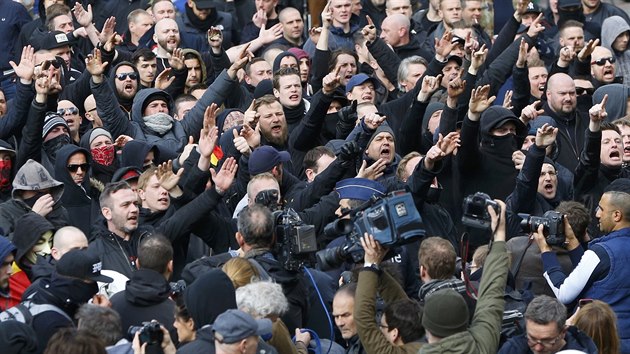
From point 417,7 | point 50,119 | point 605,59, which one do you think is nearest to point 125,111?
point 50,119

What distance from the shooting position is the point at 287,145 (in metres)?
12.5

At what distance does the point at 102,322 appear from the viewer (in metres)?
7.71

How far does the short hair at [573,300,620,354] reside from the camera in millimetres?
8391

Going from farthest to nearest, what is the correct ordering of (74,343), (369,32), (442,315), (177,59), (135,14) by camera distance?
(135,14)
(369,32)
(177,59)
(442,315)
(74,343)

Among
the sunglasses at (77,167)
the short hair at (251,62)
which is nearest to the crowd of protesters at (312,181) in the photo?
the sunglasses at (77,167)

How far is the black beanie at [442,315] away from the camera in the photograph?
7.64m

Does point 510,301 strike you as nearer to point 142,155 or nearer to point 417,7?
point 142,155

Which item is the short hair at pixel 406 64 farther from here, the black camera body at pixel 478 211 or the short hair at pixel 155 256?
the short hair at pixel 155 256

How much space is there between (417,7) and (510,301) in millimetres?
9516

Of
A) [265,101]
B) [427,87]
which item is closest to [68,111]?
[265,101]

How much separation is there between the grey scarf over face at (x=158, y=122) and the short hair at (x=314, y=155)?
63.4 inches

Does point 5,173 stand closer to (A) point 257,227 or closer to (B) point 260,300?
(A) point 257,227

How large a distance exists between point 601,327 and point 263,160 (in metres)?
3.42

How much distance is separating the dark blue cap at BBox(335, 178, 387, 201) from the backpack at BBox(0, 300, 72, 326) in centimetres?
267
